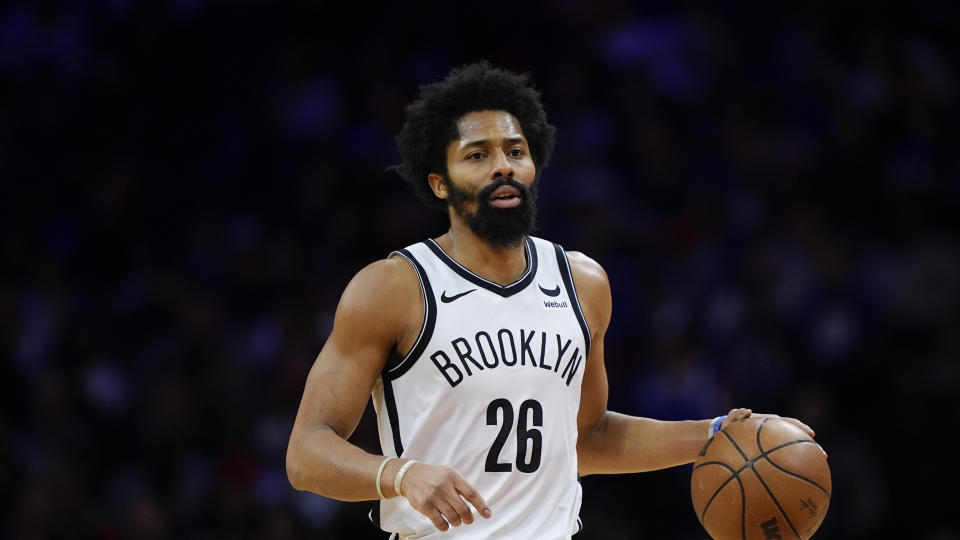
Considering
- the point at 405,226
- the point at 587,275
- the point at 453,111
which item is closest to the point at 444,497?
the point at 587,275

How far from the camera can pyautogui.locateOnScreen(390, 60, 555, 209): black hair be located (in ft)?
13.3

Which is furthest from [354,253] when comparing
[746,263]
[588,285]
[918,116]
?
[588,285]

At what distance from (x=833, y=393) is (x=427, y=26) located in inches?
183

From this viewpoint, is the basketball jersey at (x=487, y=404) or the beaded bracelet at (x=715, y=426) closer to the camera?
the basketball jersey at (x=487, y=404)

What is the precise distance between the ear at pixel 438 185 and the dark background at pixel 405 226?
351 centimetres

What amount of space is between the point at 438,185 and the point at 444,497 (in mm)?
1385

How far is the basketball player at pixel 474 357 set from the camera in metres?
3.65

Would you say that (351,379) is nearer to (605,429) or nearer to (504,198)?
(504,198)

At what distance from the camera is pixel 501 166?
153 inches

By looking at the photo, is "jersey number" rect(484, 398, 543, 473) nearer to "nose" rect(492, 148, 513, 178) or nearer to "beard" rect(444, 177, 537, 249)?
"beard" rect(444, 177, 537, 249)

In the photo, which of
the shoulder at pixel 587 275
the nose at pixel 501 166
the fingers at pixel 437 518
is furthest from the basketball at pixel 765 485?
the nose at pixel 501 166

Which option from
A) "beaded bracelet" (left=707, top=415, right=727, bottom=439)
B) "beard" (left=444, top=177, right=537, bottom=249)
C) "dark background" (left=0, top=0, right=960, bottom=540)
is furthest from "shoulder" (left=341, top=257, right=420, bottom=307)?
"dark background" (left=0, top=0, right=960, bottom=540)

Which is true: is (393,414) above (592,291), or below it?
below

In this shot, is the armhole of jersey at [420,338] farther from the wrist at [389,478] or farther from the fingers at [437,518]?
the fingers at [437,518]
